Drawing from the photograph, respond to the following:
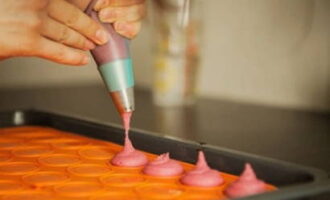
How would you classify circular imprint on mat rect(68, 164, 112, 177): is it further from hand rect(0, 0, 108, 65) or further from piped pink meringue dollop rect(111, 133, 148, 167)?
hand rect(0, 0, 108, 65)

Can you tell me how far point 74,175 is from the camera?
0.92 meters

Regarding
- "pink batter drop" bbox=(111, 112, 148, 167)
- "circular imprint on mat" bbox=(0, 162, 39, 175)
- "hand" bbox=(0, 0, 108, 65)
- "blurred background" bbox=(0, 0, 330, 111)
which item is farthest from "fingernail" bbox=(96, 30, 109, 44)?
"blurred background" bbox=(0, 0, 330, 111)

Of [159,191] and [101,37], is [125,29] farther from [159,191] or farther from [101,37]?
[159,191]

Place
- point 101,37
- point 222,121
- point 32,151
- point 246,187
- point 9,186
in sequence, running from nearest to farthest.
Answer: point 246,187, point 9,186, point 101,37, point 32,151, point 222,121

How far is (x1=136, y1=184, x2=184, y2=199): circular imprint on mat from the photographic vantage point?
81cm

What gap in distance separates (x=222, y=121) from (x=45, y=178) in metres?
0.56

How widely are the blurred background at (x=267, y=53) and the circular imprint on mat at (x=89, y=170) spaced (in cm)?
64

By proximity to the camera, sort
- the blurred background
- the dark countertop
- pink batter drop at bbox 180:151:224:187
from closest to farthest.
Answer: pink batter drop at bbox 180:151:224:187 → the dark countertop → the blurred background

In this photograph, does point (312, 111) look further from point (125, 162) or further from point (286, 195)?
point (286, 195)

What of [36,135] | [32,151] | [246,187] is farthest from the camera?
[36,135]

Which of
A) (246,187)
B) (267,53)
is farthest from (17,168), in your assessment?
(267,53)

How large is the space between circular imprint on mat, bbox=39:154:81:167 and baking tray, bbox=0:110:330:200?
12 centimetres

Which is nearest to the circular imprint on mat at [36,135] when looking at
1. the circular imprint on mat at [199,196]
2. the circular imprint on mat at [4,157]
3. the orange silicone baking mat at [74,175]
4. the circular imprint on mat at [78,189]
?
the orange silicone baking mat at [74,175]

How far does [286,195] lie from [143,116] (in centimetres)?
75
